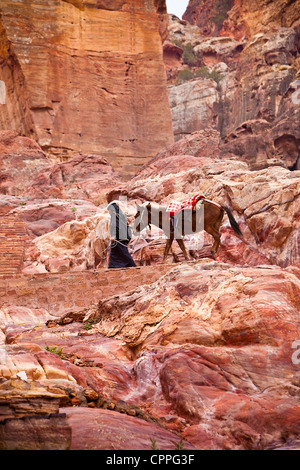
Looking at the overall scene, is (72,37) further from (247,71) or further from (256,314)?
(256,314)

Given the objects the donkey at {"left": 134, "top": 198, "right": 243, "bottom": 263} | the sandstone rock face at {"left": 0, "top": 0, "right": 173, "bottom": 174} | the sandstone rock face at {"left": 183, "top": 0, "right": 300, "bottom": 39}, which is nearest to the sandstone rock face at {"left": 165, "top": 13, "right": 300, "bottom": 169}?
the sandstone rock face at {"left": 183, "top": 0, "right": 300, "bottom": 39}

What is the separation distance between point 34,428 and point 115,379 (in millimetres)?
2201

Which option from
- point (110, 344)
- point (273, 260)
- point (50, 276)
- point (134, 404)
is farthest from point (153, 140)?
point (134, 404)

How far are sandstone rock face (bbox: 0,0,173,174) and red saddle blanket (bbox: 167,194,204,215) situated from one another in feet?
54.2

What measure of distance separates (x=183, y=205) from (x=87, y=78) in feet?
63.3

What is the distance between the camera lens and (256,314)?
6.38 metres

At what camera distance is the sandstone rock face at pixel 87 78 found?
1118 inches

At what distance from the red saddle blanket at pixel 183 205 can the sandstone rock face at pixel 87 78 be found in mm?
16533

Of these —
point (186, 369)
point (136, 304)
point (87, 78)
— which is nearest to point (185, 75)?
point (87, 78)

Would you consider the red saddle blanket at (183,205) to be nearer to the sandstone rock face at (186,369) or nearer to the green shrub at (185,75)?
the sandstone rock face at (186,369)

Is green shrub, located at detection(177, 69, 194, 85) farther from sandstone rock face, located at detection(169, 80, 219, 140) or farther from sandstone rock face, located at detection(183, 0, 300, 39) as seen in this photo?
sandstone rock face, located at detection(183, 0, 300, 39)

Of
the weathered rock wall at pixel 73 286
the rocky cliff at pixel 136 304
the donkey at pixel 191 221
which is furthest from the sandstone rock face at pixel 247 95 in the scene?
the weathered rock wall at pixel 73 286

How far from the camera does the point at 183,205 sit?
12.5 metres

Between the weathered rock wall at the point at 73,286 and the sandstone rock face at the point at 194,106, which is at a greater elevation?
the sandstone rock face at the point at 194,106
